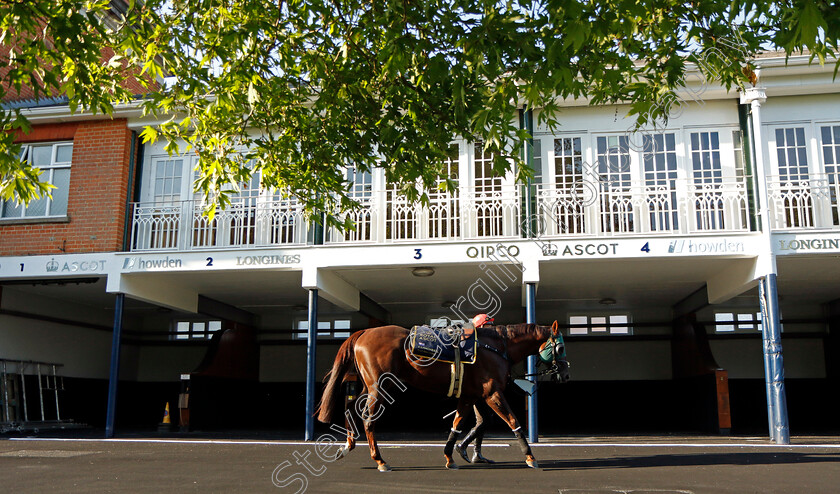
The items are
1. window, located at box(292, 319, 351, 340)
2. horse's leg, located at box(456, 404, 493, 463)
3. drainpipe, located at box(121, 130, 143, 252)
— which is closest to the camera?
horse's leg, located at box(456, 404, 493, 463)

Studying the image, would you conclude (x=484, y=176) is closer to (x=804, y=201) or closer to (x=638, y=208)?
(x=638, y=208)

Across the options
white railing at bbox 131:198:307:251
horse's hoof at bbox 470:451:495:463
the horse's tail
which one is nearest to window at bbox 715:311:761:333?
white railing at bbox 131:198:307:251

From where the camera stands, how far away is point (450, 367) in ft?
25.6

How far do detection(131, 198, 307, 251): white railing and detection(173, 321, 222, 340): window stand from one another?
584 centimetres

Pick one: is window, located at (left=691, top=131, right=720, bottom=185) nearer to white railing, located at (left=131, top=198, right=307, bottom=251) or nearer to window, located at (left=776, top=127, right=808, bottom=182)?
window, located at (left=776, top=127, right=808, bottom=182)

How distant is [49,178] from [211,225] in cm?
383

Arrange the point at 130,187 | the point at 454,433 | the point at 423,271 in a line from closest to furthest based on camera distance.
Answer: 1. the point at 454,433
2. the point at 423,271
3. the point at 130,187

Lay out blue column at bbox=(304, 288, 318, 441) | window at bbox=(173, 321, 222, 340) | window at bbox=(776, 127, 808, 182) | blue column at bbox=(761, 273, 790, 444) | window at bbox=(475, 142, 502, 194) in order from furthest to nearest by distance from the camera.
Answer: window at bbox=(173, 321, 222, 340)
window at bbox=(475, 142, 502, 194)
window at bbox=(776, 127, 808, 182)
blue column at bbox=(304, 288, 318, 441)
blue column at bbox=(761, 273, 790, 444)

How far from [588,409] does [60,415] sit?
12313mm

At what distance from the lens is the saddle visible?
7.79 metres

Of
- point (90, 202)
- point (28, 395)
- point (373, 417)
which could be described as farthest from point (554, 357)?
point (28, 395)

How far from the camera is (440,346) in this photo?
25.7 feet

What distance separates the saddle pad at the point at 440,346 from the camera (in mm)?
7785

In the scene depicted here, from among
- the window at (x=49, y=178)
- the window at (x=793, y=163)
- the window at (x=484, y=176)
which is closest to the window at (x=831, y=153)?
the window at (x=793, y=163)
